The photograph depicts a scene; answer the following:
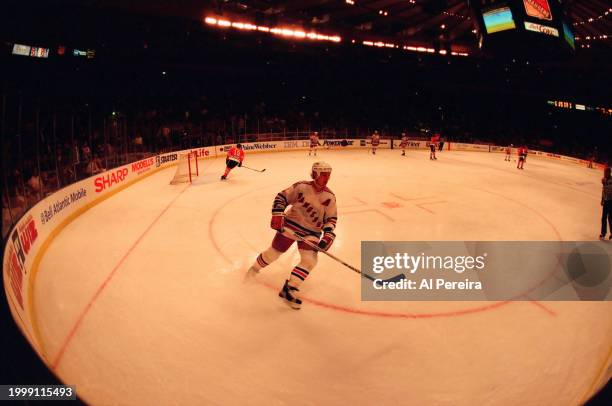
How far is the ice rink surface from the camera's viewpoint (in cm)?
370

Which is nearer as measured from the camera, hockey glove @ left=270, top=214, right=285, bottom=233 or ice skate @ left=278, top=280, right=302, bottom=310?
hockey glove @ left=270, top=214, right=285, bottom=233

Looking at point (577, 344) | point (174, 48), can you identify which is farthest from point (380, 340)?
point (174, 48)

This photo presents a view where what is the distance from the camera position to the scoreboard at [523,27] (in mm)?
11797

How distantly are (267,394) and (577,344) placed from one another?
12.7 feet

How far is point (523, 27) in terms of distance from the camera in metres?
11.8

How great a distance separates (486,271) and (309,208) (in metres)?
3.76

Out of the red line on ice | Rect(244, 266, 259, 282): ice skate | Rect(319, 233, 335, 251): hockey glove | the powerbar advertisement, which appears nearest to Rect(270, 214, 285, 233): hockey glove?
Rect(319, 233, 335, 251): hockey glove

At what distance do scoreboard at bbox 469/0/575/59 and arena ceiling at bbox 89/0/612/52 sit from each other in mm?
4276

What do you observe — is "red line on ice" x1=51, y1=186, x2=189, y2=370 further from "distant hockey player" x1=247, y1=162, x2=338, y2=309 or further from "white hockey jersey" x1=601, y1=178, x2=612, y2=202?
"white hockey jersey" x1=601, y1=178, x2=612, y2=202

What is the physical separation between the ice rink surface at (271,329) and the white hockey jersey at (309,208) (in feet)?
3.64

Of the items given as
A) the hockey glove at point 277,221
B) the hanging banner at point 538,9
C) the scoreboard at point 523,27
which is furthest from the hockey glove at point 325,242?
the hanging banner at point 538,9

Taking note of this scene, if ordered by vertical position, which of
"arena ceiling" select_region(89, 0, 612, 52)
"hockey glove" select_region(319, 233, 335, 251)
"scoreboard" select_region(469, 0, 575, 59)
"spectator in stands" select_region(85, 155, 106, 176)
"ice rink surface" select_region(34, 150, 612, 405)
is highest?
"arena ceiling" select_region(89, 0, 612, 52)

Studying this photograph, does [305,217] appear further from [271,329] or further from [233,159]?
[233,159]

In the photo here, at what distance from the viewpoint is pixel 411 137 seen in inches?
1212
